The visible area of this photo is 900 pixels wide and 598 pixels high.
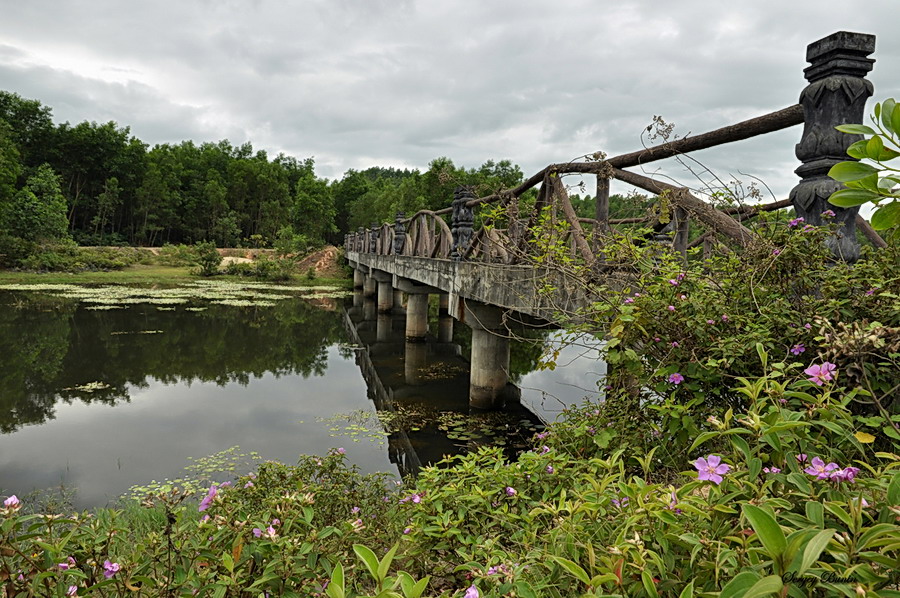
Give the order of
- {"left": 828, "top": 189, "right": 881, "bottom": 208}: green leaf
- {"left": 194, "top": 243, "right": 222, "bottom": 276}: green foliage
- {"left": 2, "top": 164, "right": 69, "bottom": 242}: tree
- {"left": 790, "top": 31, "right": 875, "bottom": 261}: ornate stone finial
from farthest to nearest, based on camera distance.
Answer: {"left": 194, "top": 243, "right": 222, "bottom": 276}: green foliage < {"left": 2, "top": 164, "right": 69, "bottom": 242}: tree < {"left": 790, "top": 31, "right": 875, "bottom": 261}: ornate stone finial < {"left": 828, "top": 189, "right": 881, "bottom": 208}: green leaf

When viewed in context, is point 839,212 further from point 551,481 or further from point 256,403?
point 256,403

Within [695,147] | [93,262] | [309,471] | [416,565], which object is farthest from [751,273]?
[93,262]

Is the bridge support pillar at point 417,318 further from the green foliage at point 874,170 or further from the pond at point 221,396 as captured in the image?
the green foliage at point 874,170

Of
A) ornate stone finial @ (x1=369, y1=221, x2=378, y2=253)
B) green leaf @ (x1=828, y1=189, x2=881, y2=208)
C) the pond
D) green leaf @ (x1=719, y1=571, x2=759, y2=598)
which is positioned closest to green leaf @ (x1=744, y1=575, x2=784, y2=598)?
green leaf @ (x1=719, y1=571, x2=759, y2=598)

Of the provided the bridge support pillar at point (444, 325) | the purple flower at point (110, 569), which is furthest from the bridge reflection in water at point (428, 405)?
the purple flower at point (110, 569)

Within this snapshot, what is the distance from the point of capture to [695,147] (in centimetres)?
354

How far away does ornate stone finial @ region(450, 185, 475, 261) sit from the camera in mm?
8562

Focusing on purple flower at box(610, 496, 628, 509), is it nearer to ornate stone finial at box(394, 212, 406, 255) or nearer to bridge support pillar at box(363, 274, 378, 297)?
ornate stone finial at box(394, 212, 406, 255)

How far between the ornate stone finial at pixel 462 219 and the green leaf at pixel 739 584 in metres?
7.69

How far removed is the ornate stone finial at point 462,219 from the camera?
856cm

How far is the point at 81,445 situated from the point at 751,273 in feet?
31.5

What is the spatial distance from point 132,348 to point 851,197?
670 inches

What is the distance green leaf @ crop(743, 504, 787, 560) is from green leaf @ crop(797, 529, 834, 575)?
0.04m

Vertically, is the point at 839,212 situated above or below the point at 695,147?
below
